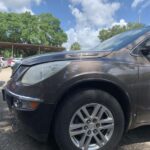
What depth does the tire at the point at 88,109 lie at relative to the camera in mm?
3361

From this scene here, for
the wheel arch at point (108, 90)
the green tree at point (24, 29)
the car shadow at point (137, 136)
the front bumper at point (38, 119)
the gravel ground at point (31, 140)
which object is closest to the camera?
the front bumper at point (38, 119)

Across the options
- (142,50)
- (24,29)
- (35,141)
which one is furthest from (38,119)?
(24,29)

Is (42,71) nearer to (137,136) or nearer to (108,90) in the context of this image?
(108,90)

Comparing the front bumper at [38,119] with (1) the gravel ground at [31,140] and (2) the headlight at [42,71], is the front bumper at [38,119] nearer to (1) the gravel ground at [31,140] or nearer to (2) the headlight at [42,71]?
(2) the headlight at [42,71]

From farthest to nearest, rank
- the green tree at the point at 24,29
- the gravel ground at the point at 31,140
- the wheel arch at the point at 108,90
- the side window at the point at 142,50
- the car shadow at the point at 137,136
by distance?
the green tree at the point at 24,29, the car shadow at the point at 137,136, the gravel ground at the point at 31,140, the side window at the point at 142,50, the wheel arch at the point at 108,90

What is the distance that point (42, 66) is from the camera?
3508 mm

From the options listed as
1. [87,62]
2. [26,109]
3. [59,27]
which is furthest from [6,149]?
[59,27]

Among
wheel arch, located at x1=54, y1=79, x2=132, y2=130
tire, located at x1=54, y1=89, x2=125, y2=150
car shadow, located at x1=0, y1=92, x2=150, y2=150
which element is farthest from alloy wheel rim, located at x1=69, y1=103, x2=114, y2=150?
car shadow, located at x1=0, y1=92, x2=150, y2=150

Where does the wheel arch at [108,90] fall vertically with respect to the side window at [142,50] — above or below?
below

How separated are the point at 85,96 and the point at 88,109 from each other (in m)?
0.19

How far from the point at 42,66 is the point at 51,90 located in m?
0.38

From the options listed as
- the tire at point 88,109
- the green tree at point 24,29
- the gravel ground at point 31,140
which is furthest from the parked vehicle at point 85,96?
the green tree at point 24,29

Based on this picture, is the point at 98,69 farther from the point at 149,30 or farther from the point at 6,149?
the point at 6,149

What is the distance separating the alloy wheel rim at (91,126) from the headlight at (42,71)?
57cm
